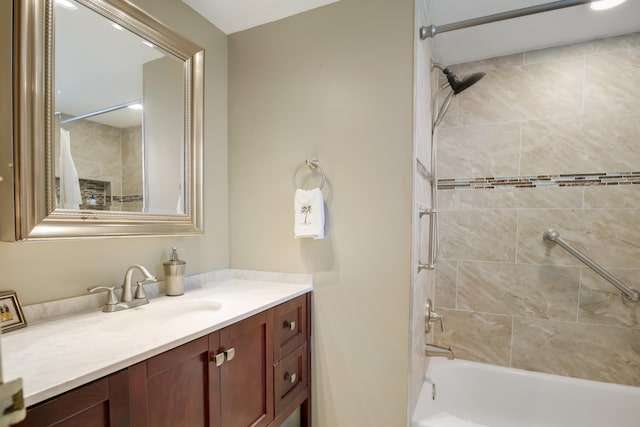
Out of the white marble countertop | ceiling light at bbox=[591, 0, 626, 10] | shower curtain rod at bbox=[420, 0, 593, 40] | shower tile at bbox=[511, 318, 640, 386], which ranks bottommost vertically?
shower tile at bbox=[511, 318, 640, 386]

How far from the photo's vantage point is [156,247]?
1.43 metres

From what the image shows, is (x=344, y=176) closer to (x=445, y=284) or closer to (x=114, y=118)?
(x=114, y=118)

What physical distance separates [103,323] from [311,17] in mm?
1647

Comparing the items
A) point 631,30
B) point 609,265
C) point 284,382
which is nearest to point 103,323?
point 284,382

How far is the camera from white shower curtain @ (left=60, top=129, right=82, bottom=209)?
105 centimetres

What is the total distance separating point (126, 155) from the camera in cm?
128

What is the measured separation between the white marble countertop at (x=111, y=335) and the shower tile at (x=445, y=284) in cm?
116

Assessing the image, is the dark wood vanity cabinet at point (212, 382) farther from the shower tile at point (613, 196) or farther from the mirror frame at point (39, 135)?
the shower tile at point (613, 196)

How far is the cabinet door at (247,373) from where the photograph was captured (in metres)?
1.07

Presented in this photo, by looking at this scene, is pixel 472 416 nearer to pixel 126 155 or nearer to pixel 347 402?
pixel 347 402

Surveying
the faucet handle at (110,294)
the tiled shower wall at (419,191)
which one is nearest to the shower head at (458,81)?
the tiled shower wall at (419,191)

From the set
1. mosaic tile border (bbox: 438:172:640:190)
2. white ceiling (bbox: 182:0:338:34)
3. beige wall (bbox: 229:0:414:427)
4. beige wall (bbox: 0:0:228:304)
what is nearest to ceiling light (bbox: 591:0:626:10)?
mosaic tile border (bbox: 438:172:640:190)

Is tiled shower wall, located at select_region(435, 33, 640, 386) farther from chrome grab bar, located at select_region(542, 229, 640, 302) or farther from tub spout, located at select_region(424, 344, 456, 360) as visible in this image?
tub spout, located at select_region(424, 344, 456, 360)

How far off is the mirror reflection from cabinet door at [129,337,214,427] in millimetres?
647
